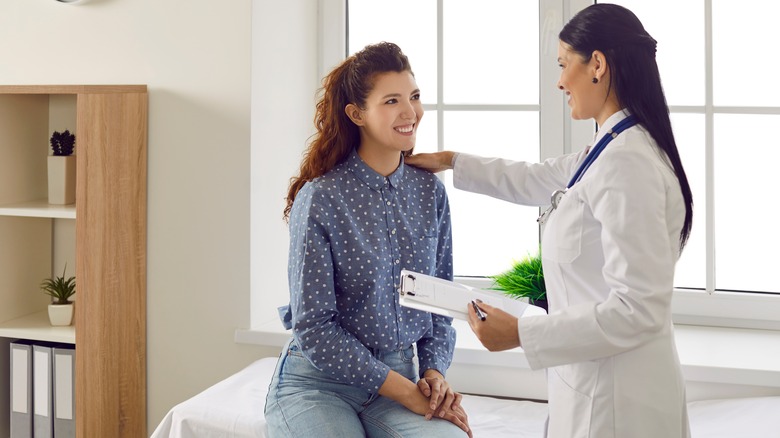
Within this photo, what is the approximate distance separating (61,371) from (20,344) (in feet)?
0.55

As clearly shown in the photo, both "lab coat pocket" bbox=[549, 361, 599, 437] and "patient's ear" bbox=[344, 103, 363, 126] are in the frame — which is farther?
"patient's ear" bbox=[344, 103, 363, 126]

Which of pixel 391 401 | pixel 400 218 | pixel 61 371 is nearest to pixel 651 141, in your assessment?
pixel 400 218

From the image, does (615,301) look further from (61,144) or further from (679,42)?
(61,144)

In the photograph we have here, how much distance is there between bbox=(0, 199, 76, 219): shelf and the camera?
2346 millimetres

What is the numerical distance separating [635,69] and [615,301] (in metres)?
0.39

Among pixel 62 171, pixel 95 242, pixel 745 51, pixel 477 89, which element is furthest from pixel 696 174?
pixel 62 171

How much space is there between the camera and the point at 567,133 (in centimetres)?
250

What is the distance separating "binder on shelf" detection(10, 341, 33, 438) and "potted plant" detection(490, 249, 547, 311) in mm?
1455

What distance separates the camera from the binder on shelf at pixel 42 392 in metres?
2.42

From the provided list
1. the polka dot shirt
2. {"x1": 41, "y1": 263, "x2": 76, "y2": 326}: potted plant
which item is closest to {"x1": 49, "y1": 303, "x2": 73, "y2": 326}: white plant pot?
{"x1": 41, "y1": 263, "x2": 76, "y2": 326}: potted plant

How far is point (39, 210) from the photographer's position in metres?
2.38

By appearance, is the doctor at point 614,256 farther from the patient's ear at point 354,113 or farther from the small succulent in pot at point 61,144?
the small succulent in pot at point 61,144

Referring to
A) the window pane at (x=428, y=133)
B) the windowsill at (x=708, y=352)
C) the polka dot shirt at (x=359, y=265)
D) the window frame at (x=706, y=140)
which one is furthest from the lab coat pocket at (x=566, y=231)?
the window pane at (x=428, y=133)

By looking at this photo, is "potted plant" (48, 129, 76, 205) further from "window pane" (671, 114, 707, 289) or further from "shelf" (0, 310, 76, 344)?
"window pane" (671, 114, 707, 289)
